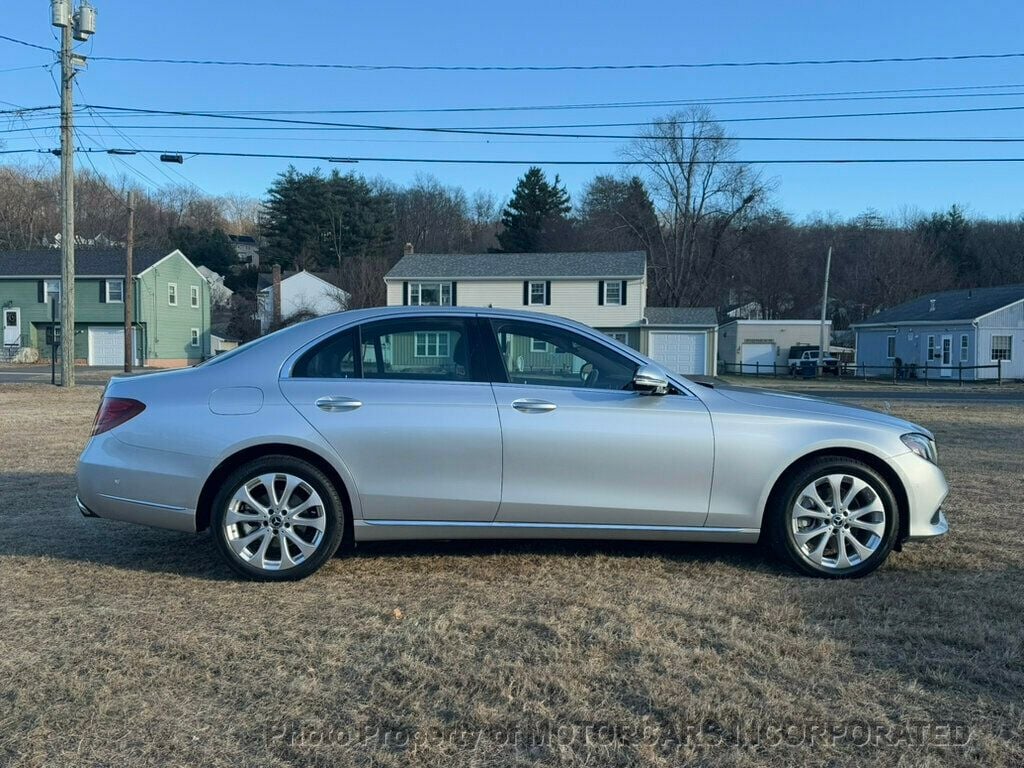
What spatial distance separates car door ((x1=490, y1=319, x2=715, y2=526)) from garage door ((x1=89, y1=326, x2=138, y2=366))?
4965cm

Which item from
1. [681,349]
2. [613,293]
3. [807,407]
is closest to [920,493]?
[807,407]

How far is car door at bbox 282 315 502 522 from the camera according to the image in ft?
15.7

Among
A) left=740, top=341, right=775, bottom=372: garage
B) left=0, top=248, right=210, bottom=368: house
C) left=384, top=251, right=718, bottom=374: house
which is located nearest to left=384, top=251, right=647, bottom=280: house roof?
left=384, top=251, right=718, bottom=374: house

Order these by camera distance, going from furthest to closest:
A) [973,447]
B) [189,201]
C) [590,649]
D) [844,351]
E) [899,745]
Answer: [189,201] < [844,351] < [973,447] < [590,649] < [899,745]

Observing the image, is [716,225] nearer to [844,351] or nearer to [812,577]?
[844,351]

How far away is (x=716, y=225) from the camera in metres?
59.1

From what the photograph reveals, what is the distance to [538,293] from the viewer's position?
4459 centimetres

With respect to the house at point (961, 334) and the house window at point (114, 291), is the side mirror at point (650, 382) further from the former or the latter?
the house window at point (114, 291)

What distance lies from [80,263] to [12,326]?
5658 millimetres

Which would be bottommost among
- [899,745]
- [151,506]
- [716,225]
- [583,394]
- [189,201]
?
[899,745]

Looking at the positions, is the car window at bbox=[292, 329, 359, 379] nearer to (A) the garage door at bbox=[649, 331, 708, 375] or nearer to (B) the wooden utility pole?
(B) the wooden utility pole

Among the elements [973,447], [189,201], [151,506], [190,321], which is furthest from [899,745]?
[189,201]

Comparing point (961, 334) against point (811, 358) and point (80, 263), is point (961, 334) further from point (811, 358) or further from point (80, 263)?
point (80, 263)

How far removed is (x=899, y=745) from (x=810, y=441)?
2.17 m
